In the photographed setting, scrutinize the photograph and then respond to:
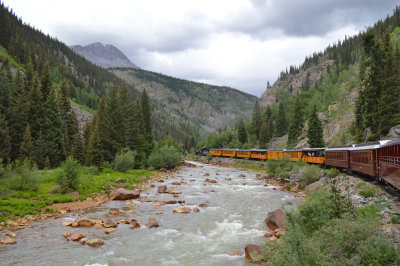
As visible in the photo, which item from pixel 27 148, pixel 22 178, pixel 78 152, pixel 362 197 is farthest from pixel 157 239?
pixel 78 152

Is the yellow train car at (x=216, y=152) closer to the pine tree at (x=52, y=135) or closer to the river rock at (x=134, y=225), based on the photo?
the pine tree at (x=52, y=135)

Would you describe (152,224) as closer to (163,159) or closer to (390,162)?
(390,162)

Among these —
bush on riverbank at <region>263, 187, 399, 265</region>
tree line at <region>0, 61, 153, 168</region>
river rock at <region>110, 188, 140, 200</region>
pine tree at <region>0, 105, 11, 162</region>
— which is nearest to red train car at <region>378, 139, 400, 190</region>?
bush on riverbank at <region>263, 187, 399, 265</region>

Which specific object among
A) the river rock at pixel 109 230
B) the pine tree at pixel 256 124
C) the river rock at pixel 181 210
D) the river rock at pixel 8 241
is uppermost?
the pine tree at pixel 256 124

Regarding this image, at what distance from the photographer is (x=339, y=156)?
30.0 m

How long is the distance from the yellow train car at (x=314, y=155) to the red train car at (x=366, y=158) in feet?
43.3

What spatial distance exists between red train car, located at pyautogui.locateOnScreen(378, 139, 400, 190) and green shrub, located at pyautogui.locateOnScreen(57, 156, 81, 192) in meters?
25.1

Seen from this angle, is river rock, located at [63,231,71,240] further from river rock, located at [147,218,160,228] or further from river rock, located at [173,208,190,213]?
river rock, located at [173,208,190,213]

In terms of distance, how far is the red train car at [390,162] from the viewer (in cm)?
1355

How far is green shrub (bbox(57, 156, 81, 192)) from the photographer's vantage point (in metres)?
23.6

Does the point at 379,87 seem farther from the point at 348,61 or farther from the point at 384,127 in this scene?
the point at 348,61

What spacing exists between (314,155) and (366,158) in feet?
68.6

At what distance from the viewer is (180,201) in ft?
74.3

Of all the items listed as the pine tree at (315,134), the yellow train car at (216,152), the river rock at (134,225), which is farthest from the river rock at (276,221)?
the yellow train car at (216,152)
